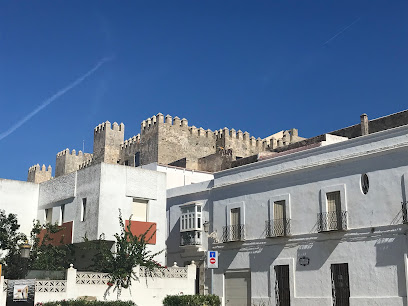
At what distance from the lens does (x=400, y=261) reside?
2014cm

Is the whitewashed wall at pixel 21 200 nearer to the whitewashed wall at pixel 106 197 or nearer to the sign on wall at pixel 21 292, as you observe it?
the whitewashed wall at pixel 106 197

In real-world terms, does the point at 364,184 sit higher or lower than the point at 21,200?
lower

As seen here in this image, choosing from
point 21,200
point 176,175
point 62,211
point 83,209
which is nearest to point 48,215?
point 62,211

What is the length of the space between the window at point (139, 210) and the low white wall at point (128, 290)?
413 centimetres

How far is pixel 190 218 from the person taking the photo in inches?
1151

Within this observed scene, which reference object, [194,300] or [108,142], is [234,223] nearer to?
[194,300]

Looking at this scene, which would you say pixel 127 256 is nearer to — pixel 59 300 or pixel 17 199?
pixel 59 300

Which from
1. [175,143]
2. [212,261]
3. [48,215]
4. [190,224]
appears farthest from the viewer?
[175,143]

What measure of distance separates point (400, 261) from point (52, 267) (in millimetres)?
15810

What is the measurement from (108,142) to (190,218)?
2563 cm

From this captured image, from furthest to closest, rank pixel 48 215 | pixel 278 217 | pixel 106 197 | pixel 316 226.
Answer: pixel 48 215
pixel 106 197
pixel 278 217
pixel 316 226

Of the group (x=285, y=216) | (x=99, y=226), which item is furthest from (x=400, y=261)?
(x=99, y=226)

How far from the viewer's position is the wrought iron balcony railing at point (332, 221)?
22.2 metres

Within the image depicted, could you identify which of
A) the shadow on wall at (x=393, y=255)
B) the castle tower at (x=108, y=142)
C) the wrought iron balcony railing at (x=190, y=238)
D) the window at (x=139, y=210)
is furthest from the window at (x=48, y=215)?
the castle tower at (x=108, y=142)
